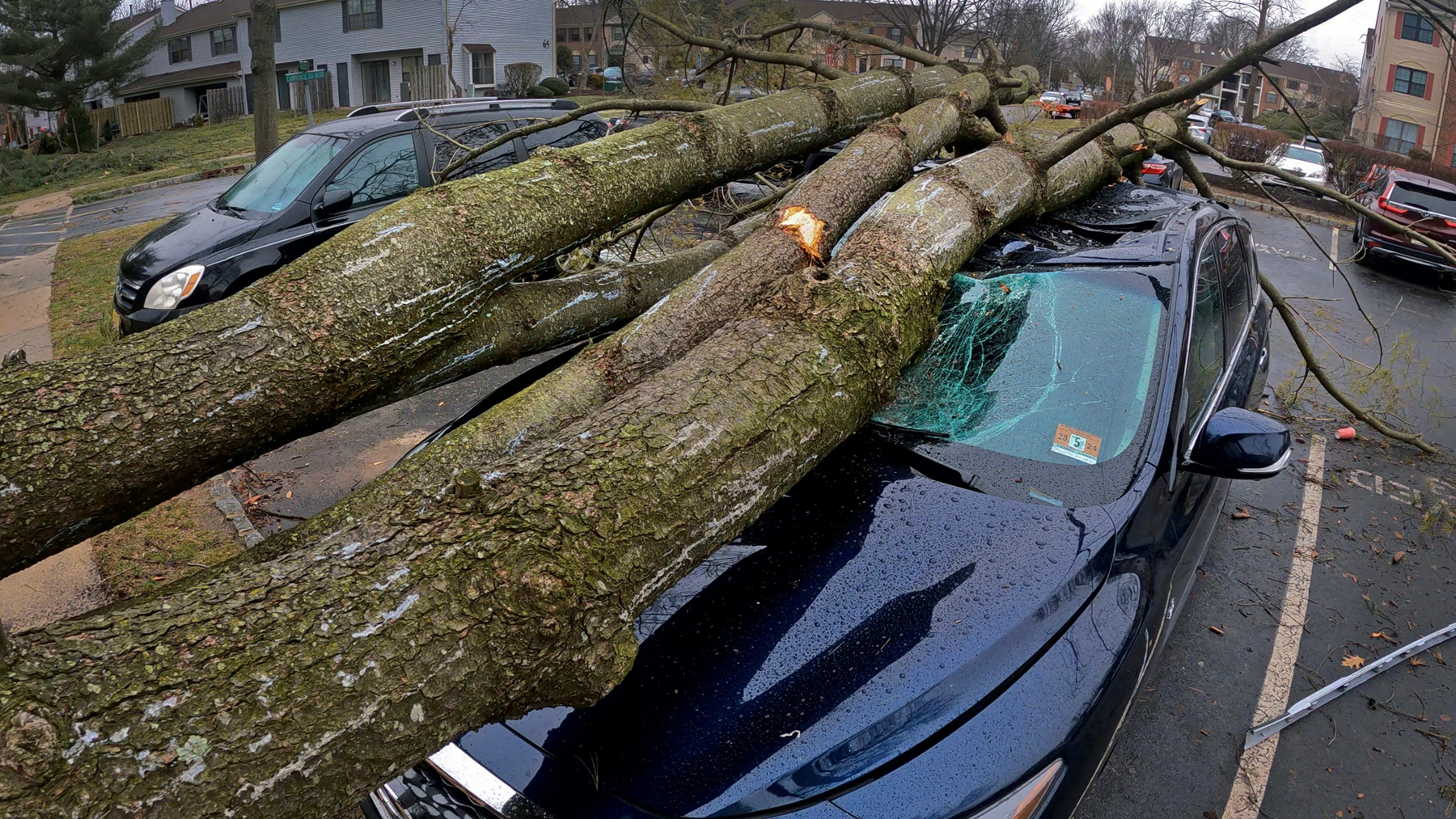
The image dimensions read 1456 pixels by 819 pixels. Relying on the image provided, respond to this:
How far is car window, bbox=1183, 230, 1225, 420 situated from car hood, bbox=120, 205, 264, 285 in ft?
22.4

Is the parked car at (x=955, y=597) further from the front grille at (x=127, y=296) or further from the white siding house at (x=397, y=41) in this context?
the white siding house at (x=397, y=41)

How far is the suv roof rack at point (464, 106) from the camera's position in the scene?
7.93 m

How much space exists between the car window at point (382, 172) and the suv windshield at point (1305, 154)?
2341 cm

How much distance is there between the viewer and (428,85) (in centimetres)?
3403

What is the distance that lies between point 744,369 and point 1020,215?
2266mm

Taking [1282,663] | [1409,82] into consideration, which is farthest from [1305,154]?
[1409,82]

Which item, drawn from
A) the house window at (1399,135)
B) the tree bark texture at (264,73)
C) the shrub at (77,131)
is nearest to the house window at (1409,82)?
the house window at (1399,135)

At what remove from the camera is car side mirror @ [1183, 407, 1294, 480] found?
2697 millimetres

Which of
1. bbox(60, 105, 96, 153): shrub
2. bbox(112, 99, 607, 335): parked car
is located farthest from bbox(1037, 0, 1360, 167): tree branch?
bbox(60, 105, 96, 153): shrub

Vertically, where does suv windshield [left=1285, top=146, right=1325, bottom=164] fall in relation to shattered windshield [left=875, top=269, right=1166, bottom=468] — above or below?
above

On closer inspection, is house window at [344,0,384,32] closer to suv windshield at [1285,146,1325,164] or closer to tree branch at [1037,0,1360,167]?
suv windshield at [1285,146,1325,164]

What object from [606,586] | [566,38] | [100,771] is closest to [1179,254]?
[606,586]

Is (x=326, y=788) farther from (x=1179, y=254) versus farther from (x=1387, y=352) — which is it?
(x=1387, y=352)

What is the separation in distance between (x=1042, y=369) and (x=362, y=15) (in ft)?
136
